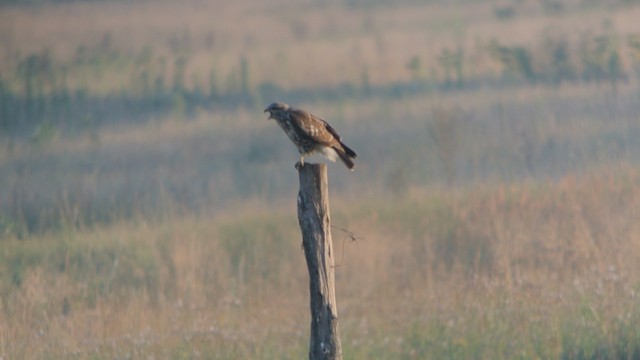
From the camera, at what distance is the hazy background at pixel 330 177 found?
929cm

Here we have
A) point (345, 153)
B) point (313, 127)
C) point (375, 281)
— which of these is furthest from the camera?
point (375, 281)

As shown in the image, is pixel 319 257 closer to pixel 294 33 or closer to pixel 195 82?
pixel 195 82

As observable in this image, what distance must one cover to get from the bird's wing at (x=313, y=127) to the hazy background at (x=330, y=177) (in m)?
2.31

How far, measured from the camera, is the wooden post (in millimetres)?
6227

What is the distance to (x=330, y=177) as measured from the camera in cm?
1534

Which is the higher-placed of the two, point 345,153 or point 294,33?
point 294,33

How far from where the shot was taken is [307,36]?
952 inches

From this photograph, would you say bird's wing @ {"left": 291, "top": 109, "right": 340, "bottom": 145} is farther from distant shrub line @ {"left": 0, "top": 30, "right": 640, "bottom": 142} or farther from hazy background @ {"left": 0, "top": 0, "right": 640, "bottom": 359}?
distant shrub line @ {"left": 0, "top": 30, "right": 640, "bottom": 142}

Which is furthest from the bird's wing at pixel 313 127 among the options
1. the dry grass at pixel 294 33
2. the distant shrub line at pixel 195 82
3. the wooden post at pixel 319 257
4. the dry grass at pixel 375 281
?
the dry grass at pixel 294 33

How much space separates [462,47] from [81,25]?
7.65 m

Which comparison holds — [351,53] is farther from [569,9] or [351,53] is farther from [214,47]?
[569,9]

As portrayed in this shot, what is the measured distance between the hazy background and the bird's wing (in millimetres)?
2311

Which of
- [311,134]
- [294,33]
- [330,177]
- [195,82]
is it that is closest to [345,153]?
[311,134]

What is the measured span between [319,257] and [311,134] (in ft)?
3.47
